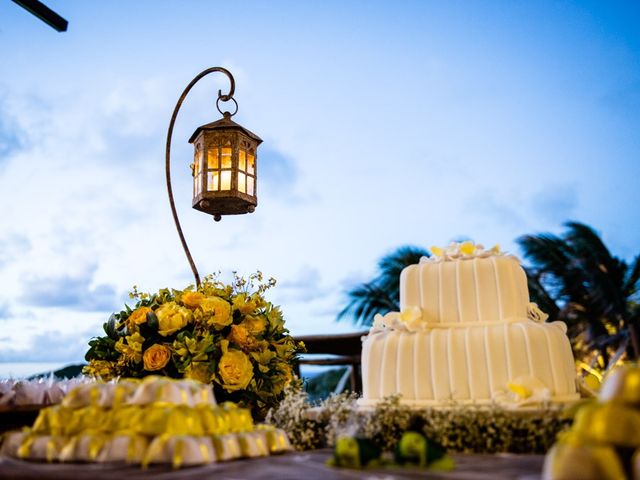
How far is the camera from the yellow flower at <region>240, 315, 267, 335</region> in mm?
3361

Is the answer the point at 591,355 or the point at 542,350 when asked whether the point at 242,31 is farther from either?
the point at 591,355

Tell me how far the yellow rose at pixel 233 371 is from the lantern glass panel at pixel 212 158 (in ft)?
3.90

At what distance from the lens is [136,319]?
3178mm

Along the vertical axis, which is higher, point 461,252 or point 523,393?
point 461,252

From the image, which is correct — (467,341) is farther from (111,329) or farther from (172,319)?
(111,329)

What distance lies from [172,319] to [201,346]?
0.70 ft

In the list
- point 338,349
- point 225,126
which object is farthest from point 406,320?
point 338,349

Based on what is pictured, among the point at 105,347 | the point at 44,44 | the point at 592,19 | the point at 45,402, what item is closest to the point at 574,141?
the point at 592,19

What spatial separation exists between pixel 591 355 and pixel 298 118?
12.2 metres

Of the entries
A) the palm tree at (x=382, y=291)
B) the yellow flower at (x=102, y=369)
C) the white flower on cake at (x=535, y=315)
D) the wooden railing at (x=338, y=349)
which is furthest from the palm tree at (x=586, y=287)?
the yellow flower at (x=102, y=369)

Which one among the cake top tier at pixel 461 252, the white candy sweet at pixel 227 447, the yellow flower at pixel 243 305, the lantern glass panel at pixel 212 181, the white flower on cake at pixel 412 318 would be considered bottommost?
the white candy sweet at pixel 227 447

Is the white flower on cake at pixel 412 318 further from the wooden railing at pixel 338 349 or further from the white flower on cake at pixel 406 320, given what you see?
the wooden railing at pixel 338 349

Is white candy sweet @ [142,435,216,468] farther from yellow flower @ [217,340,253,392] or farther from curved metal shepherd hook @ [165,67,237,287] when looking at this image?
curved metal shepherd hook @ [165,67,237,287]

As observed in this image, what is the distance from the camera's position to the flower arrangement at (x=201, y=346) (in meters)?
3.09
